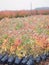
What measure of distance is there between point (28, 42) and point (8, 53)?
21.8 inches

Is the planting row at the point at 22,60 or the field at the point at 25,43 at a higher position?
the field at the point at 25,43

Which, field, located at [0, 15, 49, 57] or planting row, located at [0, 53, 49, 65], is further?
field, located at [0, 15, 49, 57]

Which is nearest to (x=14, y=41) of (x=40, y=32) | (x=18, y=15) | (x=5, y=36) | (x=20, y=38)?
(x=20, y=38)

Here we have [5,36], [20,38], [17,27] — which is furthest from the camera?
[17,27]

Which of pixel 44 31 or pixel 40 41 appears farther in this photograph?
pixel 44 31

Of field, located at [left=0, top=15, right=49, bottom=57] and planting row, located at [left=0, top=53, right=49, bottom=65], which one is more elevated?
field, located at [left=0, top=15, right=49, bottom=57]

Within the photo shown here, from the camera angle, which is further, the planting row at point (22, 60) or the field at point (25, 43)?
the field at point (25, 43)

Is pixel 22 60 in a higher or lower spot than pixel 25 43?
lower

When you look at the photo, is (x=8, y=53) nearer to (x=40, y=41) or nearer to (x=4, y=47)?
(x=4, y=47)

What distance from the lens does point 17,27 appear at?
7.12m

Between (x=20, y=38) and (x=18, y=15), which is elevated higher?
(x=20, y=38)

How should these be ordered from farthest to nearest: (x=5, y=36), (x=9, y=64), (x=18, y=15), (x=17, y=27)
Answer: (x=18, y=15), (x=17, y=27), (x=5, y=36), (x=9, y=64)

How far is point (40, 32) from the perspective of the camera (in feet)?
19.7

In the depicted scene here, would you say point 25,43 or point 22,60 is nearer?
point 22,60
